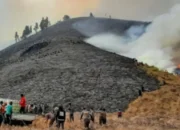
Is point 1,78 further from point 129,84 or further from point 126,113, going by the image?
point 126,113

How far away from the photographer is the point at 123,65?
82625mm

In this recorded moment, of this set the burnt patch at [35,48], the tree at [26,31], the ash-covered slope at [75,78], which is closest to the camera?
the ash-covered slope at [75,78]

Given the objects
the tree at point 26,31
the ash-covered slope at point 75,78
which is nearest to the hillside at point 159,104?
the ash-covered slope at point 75,78

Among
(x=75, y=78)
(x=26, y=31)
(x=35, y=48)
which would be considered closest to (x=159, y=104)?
(x=75, y=78)

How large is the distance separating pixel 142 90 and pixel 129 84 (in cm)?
379

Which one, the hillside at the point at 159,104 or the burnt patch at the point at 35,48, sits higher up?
the burnt patch at the point at 35,48

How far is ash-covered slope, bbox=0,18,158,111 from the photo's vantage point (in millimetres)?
66188

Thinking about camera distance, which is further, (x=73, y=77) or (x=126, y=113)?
(x=73, y=77)

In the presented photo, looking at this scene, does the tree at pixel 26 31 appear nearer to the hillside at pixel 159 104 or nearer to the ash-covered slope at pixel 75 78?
the ash-covered slope at pixel 75 78

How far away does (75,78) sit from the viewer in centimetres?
7406

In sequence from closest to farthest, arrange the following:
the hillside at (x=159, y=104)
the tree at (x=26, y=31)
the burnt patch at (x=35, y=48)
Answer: the hillside at (x=159, y=104) < the burnt patch at (x=35, y=48) < the tree at (x=26, y=31)

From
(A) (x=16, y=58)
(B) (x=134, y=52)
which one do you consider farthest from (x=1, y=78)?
(B) (x=134, y=52)

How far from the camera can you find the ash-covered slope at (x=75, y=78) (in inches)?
2606

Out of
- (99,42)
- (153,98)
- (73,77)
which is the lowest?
(153,98)
